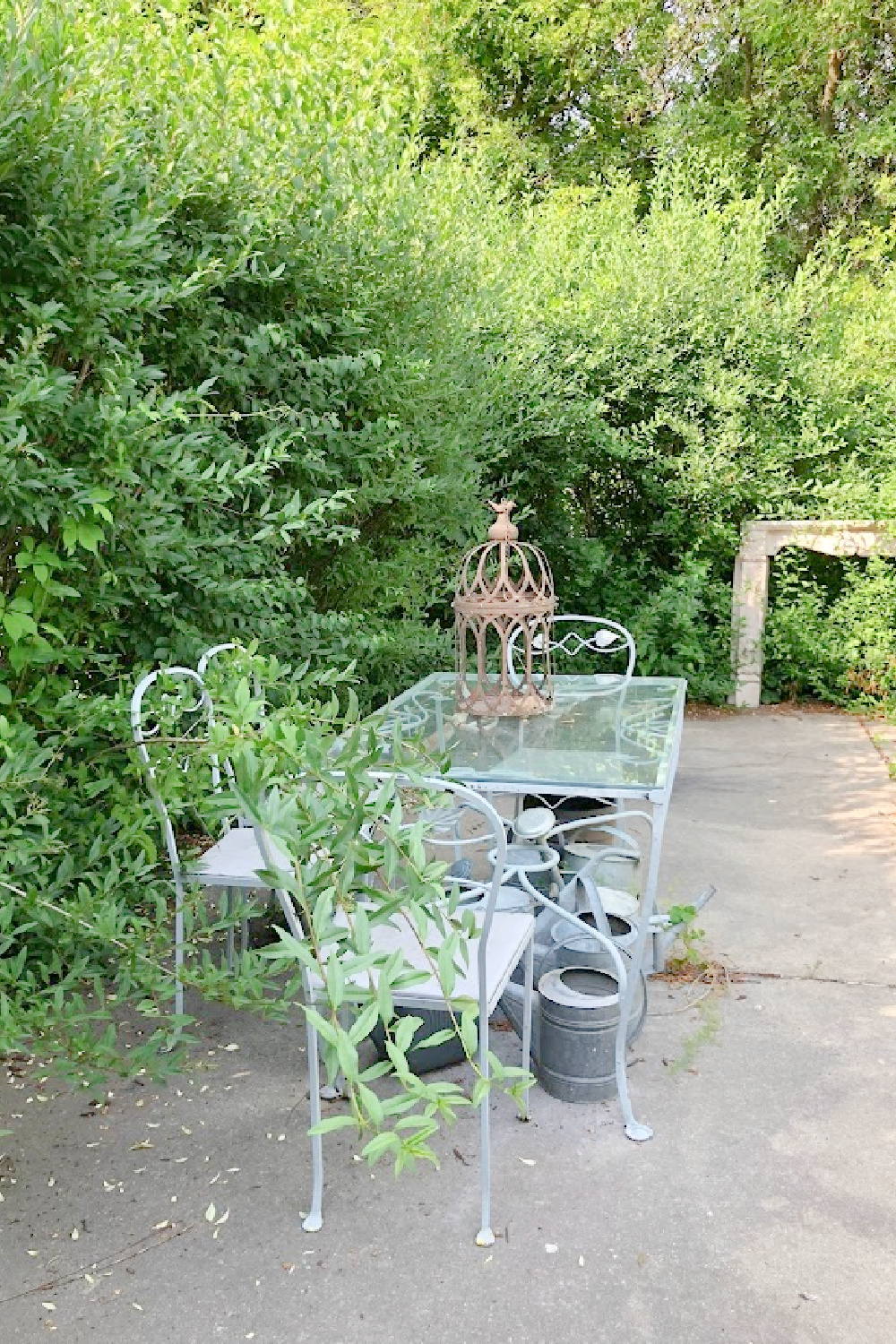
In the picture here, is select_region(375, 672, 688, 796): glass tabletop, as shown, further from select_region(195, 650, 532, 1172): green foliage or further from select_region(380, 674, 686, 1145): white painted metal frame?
select_region(195, 650, 532, 1172): green foliage

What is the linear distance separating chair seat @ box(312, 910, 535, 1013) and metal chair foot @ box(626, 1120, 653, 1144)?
462mm

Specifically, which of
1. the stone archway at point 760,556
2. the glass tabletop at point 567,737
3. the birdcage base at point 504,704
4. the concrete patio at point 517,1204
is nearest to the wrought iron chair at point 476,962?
the concrete patio at point 517,1204

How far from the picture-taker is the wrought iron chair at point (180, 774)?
254 cm

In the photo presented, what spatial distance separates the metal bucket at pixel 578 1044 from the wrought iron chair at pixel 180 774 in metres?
0.84

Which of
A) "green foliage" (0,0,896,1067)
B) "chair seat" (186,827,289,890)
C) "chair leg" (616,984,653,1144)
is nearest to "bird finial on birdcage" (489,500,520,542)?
"green foliage" (0,0,896,1067)

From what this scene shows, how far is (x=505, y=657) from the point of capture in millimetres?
3801

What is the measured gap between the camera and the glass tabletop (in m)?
3.06

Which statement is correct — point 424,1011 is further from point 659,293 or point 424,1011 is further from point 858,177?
point 858,177

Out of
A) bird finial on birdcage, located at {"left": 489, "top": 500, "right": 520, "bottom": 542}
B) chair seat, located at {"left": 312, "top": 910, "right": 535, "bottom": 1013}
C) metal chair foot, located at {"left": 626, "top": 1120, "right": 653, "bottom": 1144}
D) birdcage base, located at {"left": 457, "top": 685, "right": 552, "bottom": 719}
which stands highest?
bird finial on birdcage, located at {"left": 489, "top": 500, "right": 520, "bottom": 542}

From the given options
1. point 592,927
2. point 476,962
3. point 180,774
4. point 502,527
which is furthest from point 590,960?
point 502,527

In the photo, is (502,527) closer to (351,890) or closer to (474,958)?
(474,958)

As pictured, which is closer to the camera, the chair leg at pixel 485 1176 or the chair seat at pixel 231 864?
the chair leg at pixel 485 1176

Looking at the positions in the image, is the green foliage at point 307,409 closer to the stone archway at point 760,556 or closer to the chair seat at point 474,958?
the stone archway at point 760,556

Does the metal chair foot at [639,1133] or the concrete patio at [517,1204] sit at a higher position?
the metal chair foot at [639,1133]
